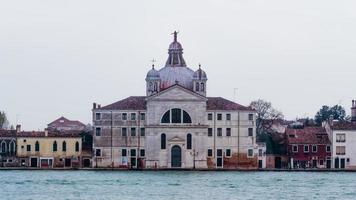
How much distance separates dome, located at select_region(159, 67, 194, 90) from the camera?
110375 mm

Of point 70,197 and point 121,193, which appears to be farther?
point 121,193

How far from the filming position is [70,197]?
57812mm

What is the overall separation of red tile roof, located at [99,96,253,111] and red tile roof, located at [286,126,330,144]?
286 inches

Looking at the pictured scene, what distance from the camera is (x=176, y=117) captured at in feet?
338

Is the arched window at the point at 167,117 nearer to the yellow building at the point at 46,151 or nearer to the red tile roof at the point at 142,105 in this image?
the red tile roof at the point at 142,105

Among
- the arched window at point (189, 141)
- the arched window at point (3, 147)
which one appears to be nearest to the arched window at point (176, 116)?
the arched window at point (189, 141)

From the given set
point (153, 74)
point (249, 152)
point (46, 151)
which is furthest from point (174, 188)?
point (153, 74)

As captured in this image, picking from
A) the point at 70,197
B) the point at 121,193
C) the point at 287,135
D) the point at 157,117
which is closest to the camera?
the point at 70,197

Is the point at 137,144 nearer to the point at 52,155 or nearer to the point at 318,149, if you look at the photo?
the point at 52,155

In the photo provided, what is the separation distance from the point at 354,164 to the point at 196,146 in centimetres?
1526

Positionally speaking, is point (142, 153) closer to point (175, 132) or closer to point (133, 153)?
point (133, 153)

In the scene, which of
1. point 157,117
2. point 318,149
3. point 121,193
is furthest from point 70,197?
point 318,149

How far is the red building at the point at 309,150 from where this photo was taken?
108000 mm

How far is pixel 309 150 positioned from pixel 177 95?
14.2 m
